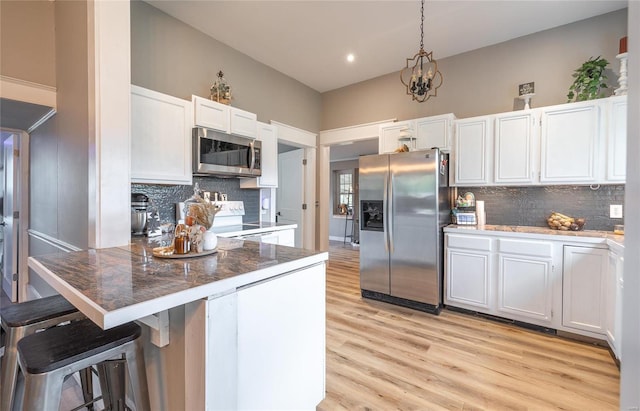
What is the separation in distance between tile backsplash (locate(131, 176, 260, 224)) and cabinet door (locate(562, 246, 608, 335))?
11.1ft

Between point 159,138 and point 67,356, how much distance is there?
198 cm

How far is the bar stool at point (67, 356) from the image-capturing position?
89cm

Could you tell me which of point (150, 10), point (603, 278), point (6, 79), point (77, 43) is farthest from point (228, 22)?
point (603, 278)

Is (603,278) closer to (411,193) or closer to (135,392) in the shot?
(411,193)

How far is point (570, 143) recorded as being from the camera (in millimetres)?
2635

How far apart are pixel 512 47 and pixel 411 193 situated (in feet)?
6.78

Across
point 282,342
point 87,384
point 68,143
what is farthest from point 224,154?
point 282,342

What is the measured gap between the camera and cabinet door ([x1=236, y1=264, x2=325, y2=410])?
3.70 ft

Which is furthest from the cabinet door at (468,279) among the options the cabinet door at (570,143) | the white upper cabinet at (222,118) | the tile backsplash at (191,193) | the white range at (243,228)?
the white upper cabinet at (222,118)

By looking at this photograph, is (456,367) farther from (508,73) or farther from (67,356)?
(508,73)

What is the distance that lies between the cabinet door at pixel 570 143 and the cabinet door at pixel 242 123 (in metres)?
3.03

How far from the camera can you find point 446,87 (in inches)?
142

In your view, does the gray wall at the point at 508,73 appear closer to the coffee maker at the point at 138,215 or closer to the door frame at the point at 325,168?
the door frame at the point at 325,168

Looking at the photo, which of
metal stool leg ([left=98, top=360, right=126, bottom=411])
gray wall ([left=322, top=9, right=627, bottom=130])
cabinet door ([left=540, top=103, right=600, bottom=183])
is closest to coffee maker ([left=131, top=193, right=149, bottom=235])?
metal stool leg ([left=98, top=360, right=126, bottom=411])
